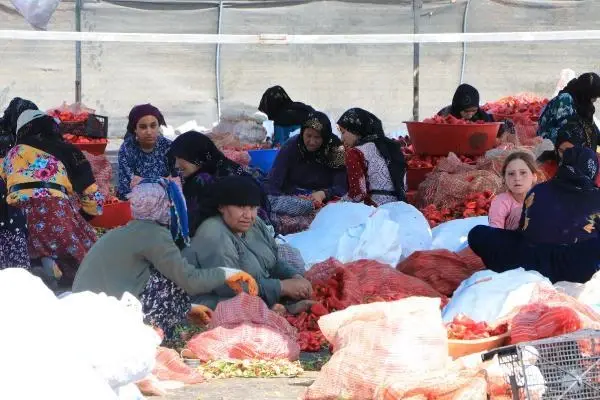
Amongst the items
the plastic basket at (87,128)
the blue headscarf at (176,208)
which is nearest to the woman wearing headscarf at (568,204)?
the blue headscarf at (176,208)

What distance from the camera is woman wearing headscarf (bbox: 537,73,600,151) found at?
10.6 metres

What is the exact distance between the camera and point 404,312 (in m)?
5.86

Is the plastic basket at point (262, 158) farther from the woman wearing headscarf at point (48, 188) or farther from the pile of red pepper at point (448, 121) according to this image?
the woman wearing headscarf at point (48, 188)

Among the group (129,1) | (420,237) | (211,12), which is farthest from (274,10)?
(420,237)

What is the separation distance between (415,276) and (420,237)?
0.67 meters

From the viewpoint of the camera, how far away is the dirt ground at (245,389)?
580cm

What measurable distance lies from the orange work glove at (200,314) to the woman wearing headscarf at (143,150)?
306 cm

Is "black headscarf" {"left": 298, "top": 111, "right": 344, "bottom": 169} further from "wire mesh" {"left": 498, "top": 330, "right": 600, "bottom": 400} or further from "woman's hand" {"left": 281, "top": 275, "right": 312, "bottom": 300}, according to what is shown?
"wire mesh" {"left": 498, "top": 330, "right": 600, "bottom": 400}

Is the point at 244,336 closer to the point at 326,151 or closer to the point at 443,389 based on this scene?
the point at 443,389

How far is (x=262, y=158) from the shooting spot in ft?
37.0

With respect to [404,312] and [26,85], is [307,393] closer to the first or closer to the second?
[404,312]

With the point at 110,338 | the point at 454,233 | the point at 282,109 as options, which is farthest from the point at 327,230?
the point at 110,338

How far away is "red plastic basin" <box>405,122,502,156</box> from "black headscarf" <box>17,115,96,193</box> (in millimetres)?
3145

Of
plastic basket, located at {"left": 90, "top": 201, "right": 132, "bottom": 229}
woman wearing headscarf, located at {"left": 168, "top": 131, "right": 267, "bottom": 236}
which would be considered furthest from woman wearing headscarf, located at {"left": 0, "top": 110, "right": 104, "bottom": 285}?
plastic basket, located at {"left": 90, "top": 201, "right": 132, "bottom": 229}
